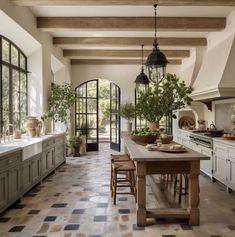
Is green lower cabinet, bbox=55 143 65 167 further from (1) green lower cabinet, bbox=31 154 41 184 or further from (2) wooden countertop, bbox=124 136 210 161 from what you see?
(2) wooden countertop, bbox=124 136 210 161

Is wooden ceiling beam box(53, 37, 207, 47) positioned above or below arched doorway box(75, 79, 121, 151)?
above

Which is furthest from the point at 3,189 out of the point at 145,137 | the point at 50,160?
the point at 50,160

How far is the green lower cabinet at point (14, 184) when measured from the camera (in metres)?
4.17

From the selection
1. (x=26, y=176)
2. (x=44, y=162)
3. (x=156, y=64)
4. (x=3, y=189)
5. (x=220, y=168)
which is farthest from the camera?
(x=44, y=162)

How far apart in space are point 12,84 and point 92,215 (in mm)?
3411

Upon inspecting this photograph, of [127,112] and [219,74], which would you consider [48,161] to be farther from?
[127,112]

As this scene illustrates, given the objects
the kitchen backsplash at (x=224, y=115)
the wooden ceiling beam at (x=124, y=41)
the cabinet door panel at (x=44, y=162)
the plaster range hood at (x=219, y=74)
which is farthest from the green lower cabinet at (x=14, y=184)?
the kitchen backsplash at (x=224, y=115)

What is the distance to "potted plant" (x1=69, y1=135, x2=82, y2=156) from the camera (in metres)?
9.48

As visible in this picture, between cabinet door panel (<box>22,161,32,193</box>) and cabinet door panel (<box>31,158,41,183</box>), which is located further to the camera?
cabinet door panel (<box>31,158,41,183</box>)

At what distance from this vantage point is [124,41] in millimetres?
7707

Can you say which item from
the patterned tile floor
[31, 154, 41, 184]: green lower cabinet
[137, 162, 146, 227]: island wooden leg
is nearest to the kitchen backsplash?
the patterned tile floor

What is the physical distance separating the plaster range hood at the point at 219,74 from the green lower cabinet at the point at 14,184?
3.75 m

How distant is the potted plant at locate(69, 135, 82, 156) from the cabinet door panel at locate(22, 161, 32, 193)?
14.4 ft

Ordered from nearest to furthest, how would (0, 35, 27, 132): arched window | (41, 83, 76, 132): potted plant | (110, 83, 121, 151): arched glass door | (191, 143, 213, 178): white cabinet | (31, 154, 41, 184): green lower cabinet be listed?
(31, 154, 41, 184): green lower cabinet
(0, 35, 27, 132): arched window
(191, 143, 213, 178): white cabinet
(41, 83, 76, 132): potted plant
(110, 83, 121, 151): arched glass door
